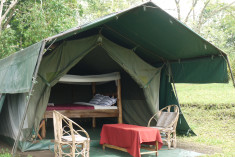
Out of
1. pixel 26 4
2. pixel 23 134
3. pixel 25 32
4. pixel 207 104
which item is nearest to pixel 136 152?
pixel 23 134

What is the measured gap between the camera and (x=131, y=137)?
201 inches

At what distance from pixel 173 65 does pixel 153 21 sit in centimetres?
207

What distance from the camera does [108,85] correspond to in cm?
891

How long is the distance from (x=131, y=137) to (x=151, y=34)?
→ 227 cm

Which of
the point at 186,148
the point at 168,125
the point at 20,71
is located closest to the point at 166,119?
the point at 168,125

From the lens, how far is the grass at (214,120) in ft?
21.4

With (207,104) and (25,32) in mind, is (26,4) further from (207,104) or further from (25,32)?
(207,104)

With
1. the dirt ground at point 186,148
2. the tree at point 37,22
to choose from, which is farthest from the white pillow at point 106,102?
the tree at point 37,22

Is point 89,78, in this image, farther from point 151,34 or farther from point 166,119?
point 166,119

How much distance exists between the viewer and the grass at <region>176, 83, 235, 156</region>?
257 inches

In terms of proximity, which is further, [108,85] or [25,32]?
[25,32]

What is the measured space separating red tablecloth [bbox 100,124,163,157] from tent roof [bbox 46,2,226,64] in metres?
1.90

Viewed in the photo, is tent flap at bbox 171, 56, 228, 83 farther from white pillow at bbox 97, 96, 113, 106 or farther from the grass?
white pillow at bbox 97, 96, 113, 106

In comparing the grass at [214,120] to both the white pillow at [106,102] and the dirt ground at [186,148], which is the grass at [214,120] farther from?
the white pillow at [106,102]
